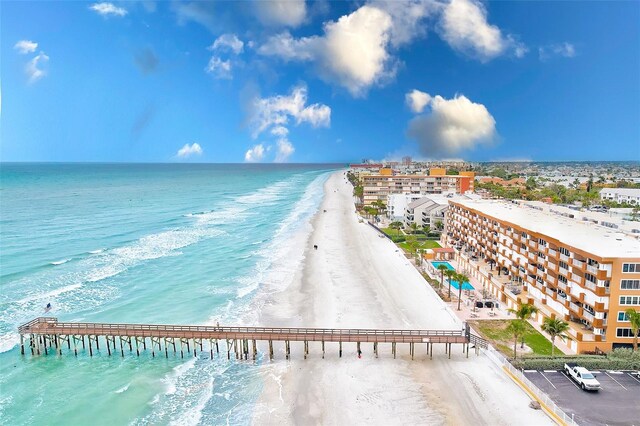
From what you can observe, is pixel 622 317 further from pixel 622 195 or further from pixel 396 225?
pixel 622 195

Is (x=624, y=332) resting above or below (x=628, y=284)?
below

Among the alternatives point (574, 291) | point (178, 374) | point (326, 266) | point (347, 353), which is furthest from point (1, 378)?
point (574, 291)

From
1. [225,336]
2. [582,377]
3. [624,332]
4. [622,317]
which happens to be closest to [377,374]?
[225,336]

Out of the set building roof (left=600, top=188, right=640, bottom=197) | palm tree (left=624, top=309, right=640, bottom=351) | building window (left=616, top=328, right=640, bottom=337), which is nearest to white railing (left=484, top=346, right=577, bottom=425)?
palm tree (left=624, top=309, right=640, bottom=351)

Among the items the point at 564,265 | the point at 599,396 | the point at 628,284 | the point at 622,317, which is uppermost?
the point at 564,265

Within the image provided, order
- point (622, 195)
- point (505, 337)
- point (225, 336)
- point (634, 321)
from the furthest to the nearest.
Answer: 1. point (622, 195)
2. point (505, 337)
3. point (225, 336)
4. point (634, 321)

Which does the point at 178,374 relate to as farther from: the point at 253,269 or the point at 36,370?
the point at 253,269
